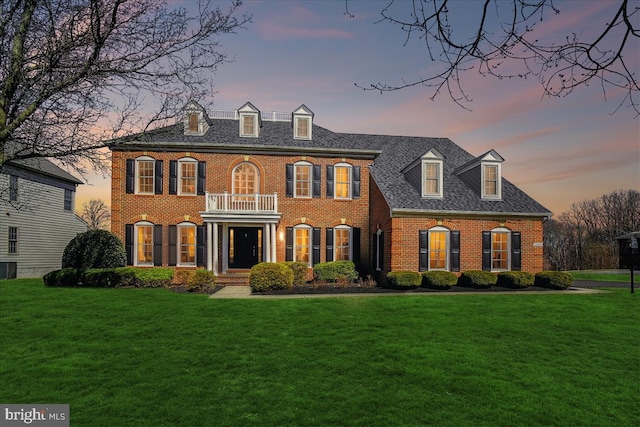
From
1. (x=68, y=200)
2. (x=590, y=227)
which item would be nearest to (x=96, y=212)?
(x=68, y=200)

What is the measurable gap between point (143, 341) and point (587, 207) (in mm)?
71511

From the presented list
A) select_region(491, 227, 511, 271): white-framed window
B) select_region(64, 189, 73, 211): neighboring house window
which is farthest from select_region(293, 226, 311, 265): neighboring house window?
select_region(64, 189, 73, 211): neighboring house window

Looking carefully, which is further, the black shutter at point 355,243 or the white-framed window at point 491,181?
the black shutter at point 355,243

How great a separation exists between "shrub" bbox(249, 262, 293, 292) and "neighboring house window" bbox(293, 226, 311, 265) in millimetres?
4347

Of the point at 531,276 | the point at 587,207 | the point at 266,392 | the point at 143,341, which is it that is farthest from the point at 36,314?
the point at 587,207

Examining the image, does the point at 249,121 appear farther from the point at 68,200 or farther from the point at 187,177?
the point at 68,200

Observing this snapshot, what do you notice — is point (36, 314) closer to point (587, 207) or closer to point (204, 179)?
point (204, 179)

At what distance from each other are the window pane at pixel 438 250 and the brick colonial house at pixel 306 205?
0.05m

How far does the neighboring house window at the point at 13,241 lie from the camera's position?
24225 millimetres

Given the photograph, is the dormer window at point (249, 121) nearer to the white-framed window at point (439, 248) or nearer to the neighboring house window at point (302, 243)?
the neighboring house window at point (302, 243)

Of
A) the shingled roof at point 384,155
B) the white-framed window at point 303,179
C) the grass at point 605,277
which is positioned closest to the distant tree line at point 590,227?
the grass at point 605,277

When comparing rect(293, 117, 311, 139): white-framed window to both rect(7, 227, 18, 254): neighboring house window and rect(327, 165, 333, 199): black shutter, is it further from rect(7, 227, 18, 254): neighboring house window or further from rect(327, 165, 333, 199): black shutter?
rect(7, 227, 18, 254): neighboring house window

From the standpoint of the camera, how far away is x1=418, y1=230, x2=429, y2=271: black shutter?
1866 centimetres

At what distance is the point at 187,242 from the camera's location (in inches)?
808
